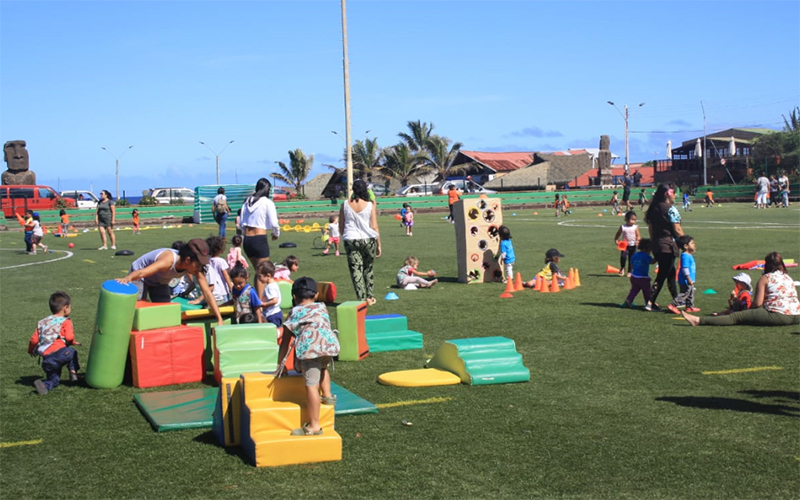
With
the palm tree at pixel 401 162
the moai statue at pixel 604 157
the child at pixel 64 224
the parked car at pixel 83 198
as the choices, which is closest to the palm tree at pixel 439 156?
the palm tree at pixel 401 162

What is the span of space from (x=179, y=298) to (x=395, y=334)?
3552 mm

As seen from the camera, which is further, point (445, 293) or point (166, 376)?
point (445, 293)

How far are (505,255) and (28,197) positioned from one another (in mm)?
42919

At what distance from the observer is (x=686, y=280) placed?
13.1m

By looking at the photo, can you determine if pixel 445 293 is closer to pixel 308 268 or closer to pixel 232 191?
pixel 308 268

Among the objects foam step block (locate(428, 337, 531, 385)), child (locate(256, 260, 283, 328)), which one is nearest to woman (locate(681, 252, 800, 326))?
foam step block (locate(428, 337, 531, 385))

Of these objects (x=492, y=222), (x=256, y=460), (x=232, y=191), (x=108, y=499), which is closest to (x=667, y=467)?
(x=256, y=460)

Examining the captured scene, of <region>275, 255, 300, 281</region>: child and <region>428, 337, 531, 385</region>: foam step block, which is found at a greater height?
<region>275, 255, 300, 281</region>: child

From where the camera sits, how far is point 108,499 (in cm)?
564

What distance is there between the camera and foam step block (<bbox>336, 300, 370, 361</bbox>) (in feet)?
33.1

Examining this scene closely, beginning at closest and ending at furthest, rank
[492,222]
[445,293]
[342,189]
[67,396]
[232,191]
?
[67,396], [445,293], [492,222], [232,191], [342,189]

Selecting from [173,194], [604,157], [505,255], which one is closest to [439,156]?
[604,157]

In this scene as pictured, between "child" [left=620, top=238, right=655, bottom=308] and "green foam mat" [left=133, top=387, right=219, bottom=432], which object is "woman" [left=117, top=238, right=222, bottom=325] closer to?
"green foam mat" [left=133, top=387, right=219, bottom=432]

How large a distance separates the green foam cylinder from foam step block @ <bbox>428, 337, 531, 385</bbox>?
331 centimetres
